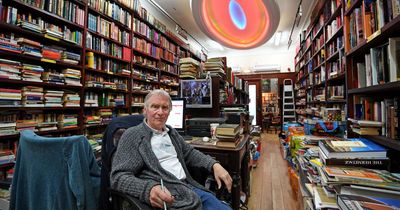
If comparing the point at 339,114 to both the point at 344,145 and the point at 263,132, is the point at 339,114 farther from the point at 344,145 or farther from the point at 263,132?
the point at 263,132

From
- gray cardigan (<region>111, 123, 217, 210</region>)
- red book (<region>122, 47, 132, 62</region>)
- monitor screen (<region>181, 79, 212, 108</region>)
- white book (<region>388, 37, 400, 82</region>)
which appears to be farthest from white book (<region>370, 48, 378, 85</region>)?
red book (<region>122, 47, 132, 62</region>)

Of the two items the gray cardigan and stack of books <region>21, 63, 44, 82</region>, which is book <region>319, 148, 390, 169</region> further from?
stack of books <region>21, 63, 44, 82</region>

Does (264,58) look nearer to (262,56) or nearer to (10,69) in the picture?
(262,56)

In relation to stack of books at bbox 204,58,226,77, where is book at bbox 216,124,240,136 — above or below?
below

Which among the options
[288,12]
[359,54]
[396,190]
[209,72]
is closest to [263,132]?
[288,12]

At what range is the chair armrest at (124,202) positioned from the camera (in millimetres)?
867

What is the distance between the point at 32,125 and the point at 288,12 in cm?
529

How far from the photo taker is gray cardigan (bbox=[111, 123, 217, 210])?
0.95 metres

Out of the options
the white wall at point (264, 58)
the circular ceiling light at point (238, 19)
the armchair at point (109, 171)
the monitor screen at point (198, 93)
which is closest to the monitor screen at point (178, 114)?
the monitor screen at point (198, 93)

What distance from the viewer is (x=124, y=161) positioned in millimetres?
1033

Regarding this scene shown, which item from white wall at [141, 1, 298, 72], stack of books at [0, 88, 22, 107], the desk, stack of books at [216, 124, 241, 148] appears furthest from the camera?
white wall at [141, 1, 298, 72]

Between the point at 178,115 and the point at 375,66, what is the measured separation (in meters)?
1.53

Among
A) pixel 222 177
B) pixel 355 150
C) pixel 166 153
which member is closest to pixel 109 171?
pixel 166 153

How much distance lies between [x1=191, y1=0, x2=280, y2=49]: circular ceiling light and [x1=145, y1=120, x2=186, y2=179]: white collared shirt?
185 cm
